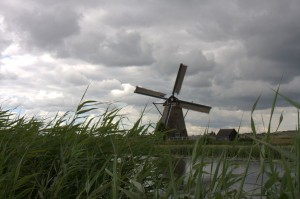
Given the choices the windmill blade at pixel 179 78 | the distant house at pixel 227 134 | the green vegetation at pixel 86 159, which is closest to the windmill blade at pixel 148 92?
the windmill blade at pixel 179 78

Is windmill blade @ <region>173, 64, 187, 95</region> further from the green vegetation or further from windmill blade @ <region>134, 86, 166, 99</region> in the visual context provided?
the green vegetation

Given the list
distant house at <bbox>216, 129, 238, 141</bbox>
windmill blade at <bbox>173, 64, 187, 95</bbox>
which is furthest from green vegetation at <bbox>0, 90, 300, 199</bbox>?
distant house at <bbox>216, 129, 238, 141</bbox>

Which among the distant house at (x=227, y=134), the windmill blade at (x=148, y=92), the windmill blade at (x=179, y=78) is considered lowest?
the distant house at (x=227, y=134)

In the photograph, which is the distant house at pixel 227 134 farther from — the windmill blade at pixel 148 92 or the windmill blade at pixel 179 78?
the windmill blade at pixel 148 92

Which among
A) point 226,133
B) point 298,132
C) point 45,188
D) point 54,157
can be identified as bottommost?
point 45,188

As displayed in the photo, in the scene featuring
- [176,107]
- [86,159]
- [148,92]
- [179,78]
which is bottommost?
[86,159]

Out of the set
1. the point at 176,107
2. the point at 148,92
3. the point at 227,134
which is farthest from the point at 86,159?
the point at 227,134

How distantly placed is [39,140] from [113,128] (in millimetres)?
860

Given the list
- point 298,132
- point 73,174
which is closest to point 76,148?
point 73,174

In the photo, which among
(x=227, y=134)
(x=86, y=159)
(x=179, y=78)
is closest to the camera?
(x=86, y=159)

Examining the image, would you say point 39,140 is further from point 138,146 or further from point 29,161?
point 138,146

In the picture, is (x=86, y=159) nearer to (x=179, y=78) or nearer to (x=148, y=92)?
(x=148, y=92)

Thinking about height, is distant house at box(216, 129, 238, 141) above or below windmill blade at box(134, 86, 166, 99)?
below

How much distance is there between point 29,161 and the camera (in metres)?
4.03
